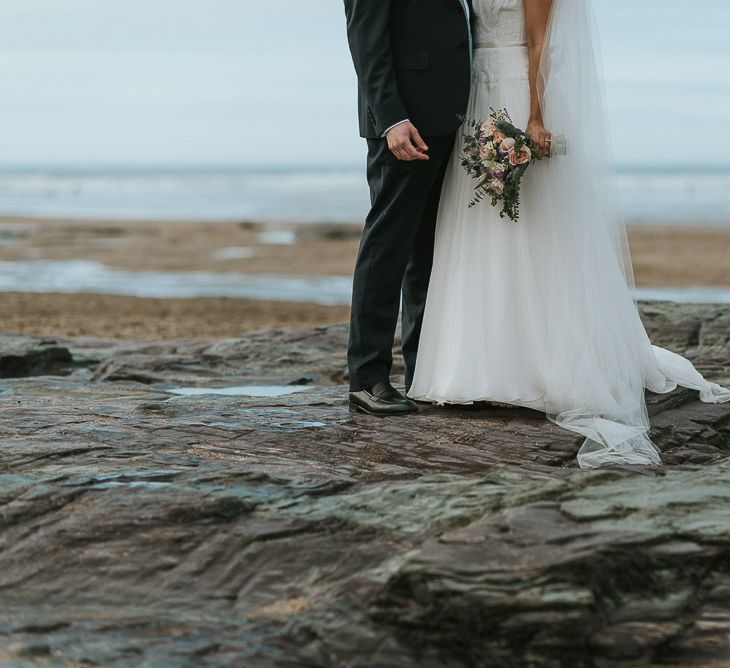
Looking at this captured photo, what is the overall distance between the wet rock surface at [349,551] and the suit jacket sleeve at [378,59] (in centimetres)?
127

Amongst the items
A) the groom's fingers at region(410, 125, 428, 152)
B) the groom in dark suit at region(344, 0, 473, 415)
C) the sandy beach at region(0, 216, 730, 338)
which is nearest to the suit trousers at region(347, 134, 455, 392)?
the groom in dark suit at region(344, 0, 473, 415)

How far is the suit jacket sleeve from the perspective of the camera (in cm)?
432

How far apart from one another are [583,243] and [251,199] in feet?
135

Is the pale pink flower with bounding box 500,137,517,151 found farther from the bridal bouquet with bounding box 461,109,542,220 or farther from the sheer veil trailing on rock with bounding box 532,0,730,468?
the sheer veil trailing on rock with bounding box 532,0,730,468

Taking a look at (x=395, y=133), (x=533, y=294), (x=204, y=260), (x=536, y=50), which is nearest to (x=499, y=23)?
(x=536, y=50)

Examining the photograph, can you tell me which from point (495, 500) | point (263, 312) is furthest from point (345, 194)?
point (495, 500)

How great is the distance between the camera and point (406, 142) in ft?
14.2

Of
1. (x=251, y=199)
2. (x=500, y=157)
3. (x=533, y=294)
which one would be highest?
(x=500, y=157)

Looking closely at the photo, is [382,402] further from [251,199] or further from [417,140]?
[251,199]

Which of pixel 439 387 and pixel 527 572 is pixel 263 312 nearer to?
pixel 439 387

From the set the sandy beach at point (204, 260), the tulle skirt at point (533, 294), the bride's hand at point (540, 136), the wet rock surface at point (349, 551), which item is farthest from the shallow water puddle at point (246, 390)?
the sandy beach at point (204, 260)

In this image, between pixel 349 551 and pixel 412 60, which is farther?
pixel 412 60

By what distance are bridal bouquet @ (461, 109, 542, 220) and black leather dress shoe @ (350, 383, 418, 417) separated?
0.86 meters

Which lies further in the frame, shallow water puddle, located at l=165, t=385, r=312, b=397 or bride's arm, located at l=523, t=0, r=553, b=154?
→ shallow water puddle, located at l=165, t=385, r=312, b=397
